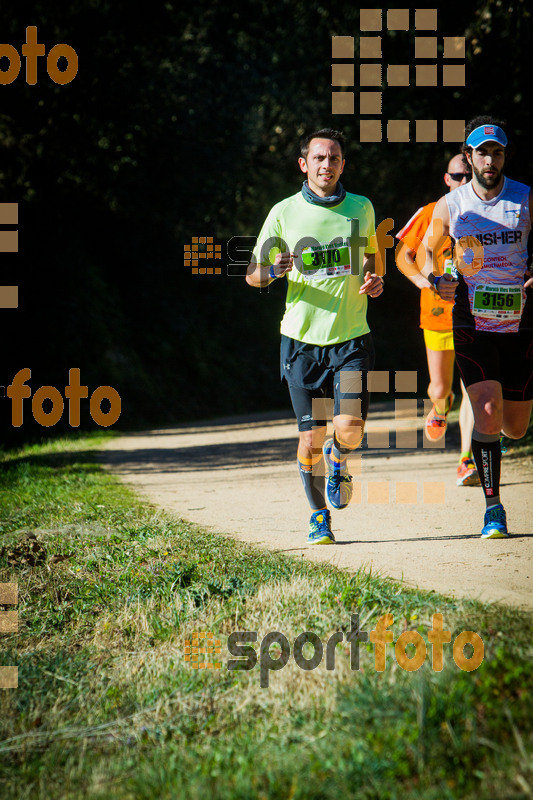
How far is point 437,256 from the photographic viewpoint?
6.23 meters

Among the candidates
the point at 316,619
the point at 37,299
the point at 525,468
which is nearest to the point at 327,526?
the point at 316,619

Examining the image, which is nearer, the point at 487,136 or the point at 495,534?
the point at 487,136

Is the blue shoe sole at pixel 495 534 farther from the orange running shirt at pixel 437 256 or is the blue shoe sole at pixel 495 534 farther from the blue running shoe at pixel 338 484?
the orange running shirt at pixel 437 256

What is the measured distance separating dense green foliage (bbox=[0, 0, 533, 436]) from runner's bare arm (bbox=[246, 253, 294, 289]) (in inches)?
331

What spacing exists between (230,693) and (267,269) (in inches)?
104

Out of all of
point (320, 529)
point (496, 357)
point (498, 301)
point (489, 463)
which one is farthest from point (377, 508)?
point (498, 301)

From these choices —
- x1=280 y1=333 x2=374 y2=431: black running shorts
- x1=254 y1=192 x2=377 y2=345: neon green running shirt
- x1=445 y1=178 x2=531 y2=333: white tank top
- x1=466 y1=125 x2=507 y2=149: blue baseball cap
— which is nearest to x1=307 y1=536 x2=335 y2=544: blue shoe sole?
x1=280 y1=333 x2=374 y2=431: black running shorts

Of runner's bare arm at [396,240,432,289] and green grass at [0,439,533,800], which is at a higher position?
A: runner's bare arm at [396,240,432,289]

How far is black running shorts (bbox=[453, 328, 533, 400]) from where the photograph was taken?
17.2ft

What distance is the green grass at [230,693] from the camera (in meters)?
2.53

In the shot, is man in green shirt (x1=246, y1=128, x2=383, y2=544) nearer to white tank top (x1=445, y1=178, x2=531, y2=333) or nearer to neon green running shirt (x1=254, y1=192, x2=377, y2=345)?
neon green running shirt (x1=254, y1=192, x2=377, y2=345)

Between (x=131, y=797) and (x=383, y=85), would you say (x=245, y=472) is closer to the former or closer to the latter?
(x=131, y=797)

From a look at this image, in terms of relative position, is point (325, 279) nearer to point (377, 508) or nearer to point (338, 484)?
point (338, 484)

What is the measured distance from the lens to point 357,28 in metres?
17.8
